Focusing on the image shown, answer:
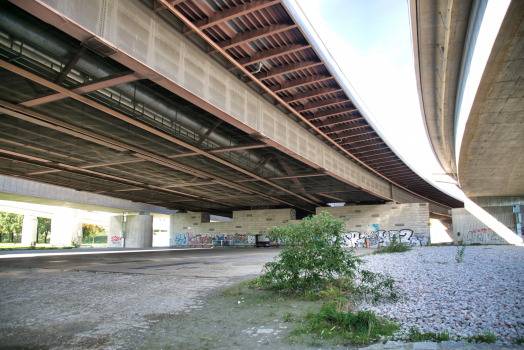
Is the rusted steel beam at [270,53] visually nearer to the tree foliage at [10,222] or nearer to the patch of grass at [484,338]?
the patch of grass at [484,338]

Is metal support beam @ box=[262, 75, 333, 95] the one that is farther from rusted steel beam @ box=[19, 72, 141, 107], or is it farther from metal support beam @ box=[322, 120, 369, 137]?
rusted steel beam @ box=[19, 72, 141, 107]

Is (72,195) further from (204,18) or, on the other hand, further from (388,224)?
(388,224)

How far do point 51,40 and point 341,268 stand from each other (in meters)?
11.1

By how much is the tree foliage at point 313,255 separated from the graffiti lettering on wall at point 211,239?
130 feet

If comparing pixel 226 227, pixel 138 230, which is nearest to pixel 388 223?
pixel 226 227

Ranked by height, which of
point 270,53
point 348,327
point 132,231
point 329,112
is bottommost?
point 348,327

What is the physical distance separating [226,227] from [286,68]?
37.9 m

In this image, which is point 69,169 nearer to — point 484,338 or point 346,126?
point 346,126

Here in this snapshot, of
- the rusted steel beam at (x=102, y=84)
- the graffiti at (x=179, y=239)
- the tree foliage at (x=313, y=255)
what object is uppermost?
the rusted steel beam at (x=102, y=84)

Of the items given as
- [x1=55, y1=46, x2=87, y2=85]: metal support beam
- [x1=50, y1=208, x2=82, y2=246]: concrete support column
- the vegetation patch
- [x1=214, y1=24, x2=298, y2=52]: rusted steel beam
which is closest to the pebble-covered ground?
the vegetation patch

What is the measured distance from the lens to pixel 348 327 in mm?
4695

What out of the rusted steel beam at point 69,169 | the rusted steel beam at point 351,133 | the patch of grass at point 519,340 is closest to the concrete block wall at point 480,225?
the rusted steel beam at point 351,133

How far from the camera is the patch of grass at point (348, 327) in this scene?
170 inches

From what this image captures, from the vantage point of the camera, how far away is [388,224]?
39469mm
